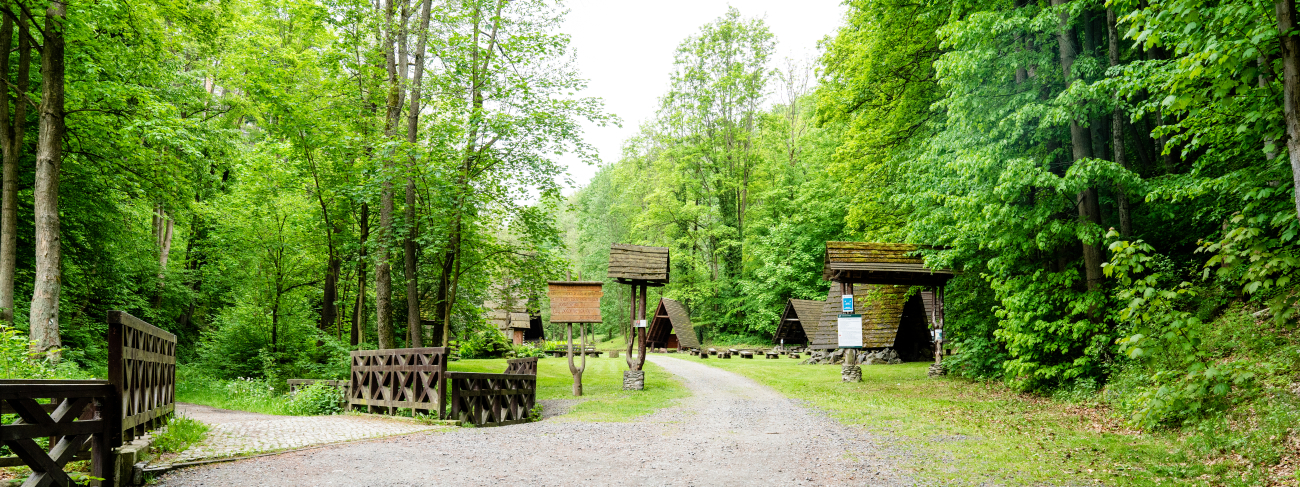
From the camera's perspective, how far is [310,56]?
17969 mm

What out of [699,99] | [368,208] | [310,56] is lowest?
[368,208]

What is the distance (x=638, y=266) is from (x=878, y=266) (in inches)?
230

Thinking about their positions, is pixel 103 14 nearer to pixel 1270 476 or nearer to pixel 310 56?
pixel 310 56

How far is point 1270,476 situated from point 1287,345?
3564 mm

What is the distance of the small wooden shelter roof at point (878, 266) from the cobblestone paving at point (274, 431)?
10.4 meters

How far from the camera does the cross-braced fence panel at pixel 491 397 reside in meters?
11.1

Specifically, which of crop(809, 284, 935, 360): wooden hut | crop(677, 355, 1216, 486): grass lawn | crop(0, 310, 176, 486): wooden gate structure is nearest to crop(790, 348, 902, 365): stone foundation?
crop(809, 284, 935, 360): wooden hut

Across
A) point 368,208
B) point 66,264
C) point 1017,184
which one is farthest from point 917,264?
point 66,264

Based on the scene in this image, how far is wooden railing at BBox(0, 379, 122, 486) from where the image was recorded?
14.4 feet

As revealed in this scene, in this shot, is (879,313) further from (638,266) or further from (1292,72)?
(1292,72)

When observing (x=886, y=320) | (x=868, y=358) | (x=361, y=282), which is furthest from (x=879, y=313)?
(x=361, y=282)

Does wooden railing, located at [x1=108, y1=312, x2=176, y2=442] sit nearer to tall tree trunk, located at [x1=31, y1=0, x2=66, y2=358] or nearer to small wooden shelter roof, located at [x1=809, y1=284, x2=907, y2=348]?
tall tree trunk, located at [x1=31, y1=0, x2=66, y2=358]

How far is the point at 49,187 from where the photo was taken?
1120cm

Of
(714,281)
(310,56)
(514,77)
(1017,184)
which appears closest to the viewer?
(1017,184)
